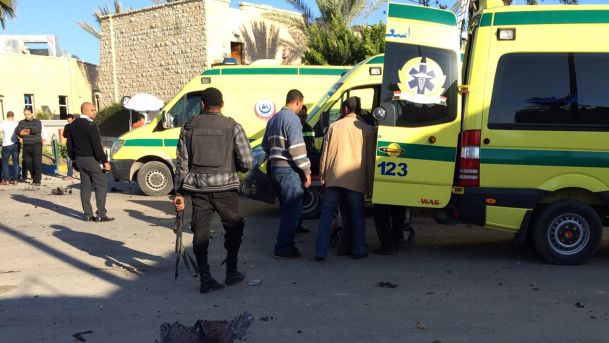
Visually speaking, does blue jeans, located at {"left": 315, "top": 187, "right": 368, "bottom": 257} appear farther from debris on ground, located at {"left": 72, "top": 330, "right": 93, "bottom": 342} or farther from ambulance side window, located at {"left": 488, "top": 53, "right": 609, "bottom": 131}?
debris on ground, located at {"left": 72, "top": 330, "right": 93, "bottom": 342}


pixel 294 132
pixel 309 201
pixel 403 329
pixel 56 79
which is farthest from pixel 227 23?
pixel 403 329

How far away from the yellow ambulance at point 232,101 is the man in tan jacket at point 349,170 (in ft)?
14.2

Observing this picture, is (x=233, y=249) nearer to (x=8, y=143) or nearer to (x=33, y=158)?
(x=33, y=158)

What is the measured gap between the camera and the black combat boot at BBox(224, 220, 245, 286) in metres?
4.98

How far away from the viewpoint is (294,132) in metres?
5.82

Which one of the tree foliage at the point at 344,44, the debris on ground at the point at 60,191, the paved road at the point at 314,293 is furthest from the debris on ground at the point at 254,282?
the tree foliage at the point at 344,44

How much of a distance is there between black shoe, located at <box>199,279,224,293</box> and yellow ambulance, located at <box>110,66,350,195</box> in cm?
549

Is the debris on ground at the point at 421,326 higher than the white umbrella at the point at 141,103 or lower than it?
lower

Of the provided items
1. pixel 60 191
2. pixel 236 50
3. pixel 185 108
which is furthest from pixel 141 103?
pixel 185 108

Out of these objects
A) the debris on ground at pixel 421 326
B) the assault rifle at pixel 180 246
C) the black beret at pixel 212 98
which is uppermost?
the black beret at pixel 212 98

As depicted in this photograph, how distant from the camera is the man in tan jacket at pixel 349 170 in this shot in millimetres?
5816

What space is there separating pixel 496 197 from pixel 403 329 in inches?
85.9

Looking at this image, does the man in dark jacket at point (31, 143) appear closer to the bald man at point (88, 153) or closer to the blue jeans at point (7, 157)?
the blue jeans at point (7, 157)

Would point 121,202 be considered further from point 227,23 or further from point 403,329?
point 227,23
